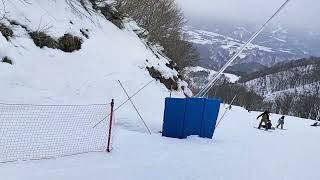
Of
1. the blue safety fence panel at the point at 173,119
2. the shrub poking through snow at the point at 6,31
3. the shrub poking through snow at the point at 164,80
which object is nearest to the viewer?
the blue safety fence panel at the point at 173,119

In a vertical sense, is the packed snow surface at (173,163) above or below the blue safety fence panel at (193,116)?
below

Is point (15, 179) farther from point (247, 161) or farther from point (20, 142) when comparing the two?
point (247, 161)

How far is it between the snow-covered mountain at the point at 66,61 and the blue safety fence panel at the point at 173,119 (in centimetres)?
321

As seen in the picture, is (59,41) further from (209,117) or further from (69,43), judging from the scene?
(209,117)

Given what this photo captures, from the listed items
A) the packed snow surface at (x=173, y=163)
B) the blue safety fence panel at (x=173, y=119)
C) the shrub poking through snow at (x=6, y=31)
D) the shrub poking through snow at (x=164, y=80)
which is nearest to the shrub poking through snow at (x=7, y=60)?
the shrub poking through snow at (x=6, y=31)

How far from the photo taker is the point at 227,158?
48.8 feet

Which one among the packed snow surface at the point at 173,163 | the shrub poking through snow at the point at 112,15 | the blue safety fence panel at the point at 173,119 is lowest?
the packed snow surface at the point at 173,163

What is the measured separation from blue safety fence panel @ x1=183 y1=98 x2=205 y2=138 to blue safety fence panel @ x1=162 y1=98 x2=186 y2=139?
21cm

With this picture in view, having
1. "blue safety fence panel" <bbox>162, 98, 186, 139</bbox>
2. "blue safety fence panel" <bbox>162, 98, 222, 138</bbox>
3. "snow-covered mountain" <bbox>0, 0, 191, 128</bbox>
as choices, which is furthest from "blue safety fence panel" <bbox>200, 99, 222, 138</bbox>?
"snow-covered mountain" <bbox>0, 0, 191, 128</bbox>

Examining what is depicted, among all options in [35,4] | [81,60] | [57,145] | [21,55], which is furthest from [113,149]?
[35,4]

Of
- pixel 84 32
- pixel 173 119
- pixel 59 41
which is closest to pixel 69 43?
pixel 59 41

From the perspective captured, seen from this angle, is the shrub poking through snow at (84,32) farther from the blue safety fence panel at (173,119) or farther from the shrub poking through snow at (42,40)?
the blue safety fence panel at (173,119)

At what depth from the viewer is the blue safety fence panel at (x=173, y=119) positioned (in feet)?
60.9

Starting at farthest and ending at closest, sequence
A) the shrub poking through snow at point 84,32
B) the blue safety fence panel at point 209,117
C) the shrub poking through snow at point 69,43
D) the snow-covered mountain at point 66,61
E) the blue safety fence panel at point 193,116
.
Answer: the shrub poking through snow at point 84,32 < the shrub poking through snow at point 69,43 < the snow-covered mountain at point 66,61 < the blue safety fence panel at point 209,117 < the blue safety fence panel at point 193,116
